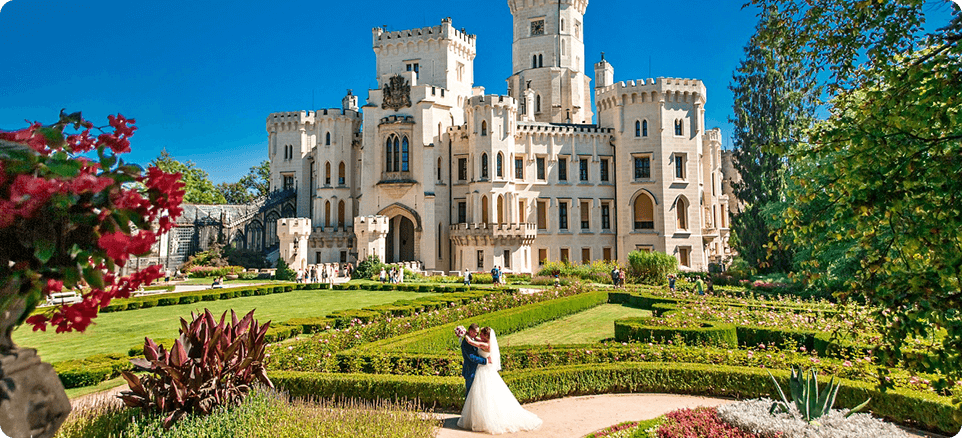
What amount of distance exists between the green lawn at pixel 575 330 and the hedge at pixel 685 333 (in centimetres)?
112

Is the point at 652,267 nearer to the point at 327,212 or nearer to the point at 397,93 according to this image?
Answer: the point at 397,93

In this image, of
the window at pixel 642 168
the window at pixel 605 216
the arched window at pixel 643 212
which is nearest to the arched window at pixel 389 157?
the window at pixel 605 216

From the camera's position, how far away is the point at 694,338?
1281 cm

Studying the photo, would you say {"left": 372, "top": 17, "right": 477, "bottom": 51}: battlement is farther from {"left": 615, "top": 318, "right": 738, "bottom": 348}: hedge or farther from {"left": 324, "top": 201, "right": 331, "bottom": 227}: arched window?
{"left": 615, "top": 318, "right": 738, "bottom": 348}: hedge

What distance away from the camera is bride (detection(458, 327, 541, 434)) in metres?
8.02

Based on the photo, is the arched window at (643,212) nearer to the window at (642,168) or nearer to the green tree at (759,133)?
the window at (642,168)

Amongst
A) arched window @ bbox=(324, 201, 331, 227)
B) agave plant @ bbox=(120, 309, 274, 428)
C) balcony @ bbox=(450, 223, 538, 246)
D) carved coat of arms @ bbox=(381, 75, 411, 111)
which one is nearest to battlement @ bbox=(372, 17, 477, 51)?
carved coat of arms @ bbox=(381, 75, 411, 111)

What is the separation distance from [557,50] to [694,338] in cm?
4000

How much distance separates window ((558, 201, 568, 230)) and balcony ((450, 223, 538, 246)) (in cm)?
368

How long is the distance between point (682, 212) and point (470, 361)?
119 feet

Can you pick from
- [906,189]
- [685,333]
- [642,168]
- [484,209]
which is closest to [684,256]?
[642,168]

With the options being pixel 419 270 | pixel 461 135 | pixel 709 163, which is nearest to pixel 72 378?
pixel 419 270

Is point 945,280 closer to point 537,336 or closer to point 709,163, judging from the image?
point 537,336

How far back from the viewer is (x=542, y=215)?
142 feet
